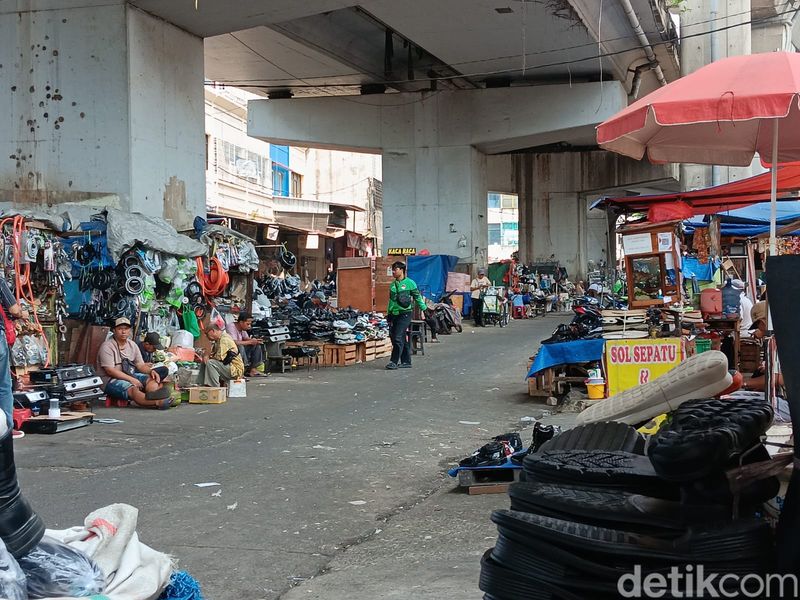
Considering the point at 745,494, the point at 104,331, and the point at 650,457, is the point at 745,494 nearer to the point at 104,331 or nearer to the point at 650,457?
the point at 650,457

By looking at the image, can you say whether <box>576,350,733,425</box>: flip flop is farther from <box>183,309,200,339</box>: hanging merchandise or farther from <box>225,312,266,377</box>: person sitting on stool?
<box>225,312,266,377</box>: person sitting on stool

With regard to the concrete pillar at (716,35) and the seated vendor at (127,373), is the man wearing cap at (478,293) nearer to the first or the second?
the concrete pillar at (716,35)

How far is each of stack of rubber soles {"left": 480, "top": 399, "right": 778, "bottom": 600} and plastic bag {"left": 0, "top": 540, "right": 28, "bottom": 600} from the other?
162 centimetres

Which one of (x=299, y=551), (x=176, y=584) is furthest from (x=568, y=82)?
(x=176, y=584)

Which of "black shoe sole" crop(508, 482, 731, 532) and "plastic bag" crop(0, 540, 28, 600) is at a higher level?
"black shoe sole" crop(508, 482, 731, 532)

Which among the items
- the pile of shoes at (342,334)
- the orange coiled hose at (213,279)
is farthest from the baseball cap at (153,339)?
the pile of shoes at (342,334)

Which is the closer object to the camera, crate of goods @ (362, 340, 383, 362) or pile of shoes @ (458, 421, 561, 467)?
pile of shoes @ (458, 421, 561, 467)

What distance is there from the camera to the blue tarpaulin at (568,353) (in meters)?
11.2

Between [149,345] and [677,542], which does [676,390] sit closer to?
[677,542]

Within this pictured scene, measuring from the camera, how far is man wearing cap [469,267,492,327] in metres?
29.0

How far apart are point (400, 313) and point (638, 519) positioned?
12.9 m

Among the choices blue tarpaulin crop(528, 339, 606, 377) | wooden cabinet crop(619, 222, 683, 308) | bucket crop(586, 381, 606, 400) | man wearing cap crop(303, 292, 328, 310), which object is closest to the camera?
wooden cabinet crop(619, 222, 683, 308)

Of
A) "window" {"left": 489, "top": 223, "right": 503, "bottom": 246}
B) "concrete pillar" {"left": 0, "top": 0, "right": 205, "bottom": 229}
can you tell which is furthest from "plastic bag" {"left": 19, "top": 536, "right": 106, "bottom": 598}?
"window" {"left": 489, "top": 223, "right": 503, "bottom": 246}

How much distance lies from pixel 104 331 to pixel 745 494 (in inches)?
434
